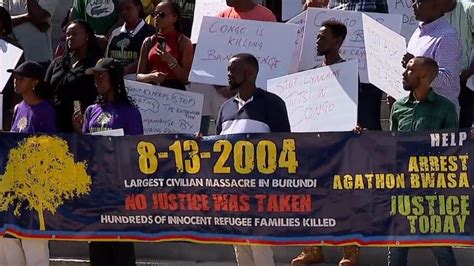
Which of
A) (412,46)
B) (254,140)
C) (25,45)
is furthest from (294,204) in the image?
(25,45)

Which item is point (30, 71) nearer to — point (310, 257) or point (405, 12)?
point (310, 257)

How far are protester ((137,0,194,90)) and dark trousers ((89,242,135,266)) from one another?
1.60 meters

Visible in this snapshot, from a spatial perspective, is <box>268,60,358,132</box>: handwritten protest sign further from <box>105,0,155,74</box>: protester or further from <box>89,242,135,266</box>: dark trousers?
<box>105,0,155,74</box>: protester

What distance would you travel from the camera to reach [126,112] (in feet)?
26.7

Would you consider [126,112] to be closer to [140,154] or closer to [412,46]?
[140,154]

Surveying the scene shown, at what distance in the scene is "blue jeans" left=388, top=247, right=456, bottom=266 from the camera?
7.46m

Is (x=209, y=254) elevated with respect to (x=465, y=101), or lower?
lower

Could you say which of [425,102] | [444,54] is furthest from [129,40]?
[425,102]

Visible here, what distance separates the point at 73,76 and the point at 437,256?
320 centimetres

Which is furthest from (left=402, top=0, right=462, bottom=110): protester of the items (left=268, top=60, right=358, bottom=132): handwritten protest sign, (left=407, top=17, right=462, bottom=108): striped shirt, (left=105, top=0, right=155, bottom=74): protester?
(left=105, top=0, right=155, bottom=74): protester

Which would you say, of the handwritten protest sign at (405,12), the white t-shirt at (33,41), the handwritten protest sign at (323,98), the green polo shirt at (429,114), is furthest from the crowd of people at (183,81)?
the handwritten protest sign at (405,12)

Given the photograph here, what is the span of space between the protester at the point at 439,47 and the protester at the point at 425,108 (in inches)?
20.0

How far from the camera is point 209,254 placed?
29.8ft

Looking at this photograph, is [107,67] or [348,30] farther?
[348,30]
